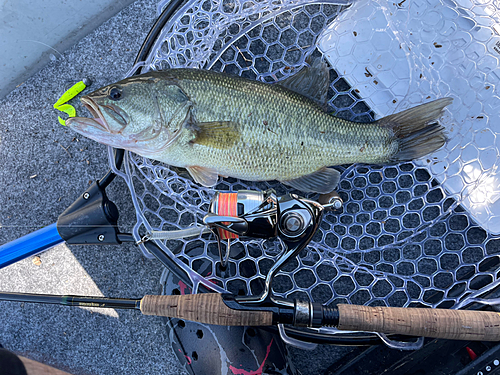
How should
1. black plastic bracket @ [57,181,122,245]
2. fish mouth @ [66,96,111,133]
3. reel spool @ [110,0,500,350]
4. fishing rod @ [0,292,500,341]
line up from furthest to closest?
reel spool @ [110,0,500,350], black plastic bracket @ [57,181,122,245], fish mouth @ [66,96,111,133], fishing rod @ [0,292,500,341]

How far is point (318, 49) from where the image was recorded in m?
1.61

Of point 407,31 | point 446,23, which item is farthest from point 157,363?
point 446,23

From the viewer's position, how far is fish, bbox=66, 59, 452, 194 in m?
1.23

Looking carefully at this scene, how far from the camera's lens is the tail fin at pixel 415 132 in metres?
1.30

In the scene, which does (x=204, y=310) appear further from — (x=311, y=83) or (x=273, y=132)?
(x=311, y=83)

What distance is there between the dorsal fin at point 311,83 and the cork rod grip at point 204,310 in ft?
3.03

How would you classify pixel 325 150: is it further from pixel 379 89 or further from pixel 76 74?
pixel 76 74

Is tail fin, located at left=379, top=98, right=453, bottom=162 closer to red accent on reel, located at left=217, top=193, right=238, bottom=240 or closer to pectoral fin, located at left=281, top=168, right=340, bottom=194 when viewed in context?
pectoral fin, located at left=281, top=168, right=340, bottom=194

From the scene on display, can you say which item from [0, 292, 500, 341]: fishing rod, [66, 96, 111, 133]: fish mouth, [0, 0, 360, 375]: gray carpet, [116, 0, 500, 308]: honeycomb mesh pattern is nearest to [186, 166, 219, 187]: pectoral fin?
[116, 0, 500, 308]: honeycomb mesh pattern

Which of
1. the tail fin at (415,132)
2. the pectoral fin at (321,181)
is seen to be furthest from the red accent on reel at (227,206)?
the tail fin at (415,132)

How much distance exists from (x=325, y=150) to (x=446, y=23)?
889 millimetres

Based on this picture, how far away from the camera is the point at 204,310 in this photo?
3.41 feet

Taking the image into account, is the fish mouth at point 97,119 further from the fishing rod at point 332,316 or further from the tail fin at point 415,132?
the tail fin at point 415,132

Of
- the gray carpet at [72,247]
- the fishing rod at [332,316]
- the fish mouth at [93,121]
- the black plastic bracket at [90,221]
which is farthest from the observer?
the gray carpet at [72,247]
